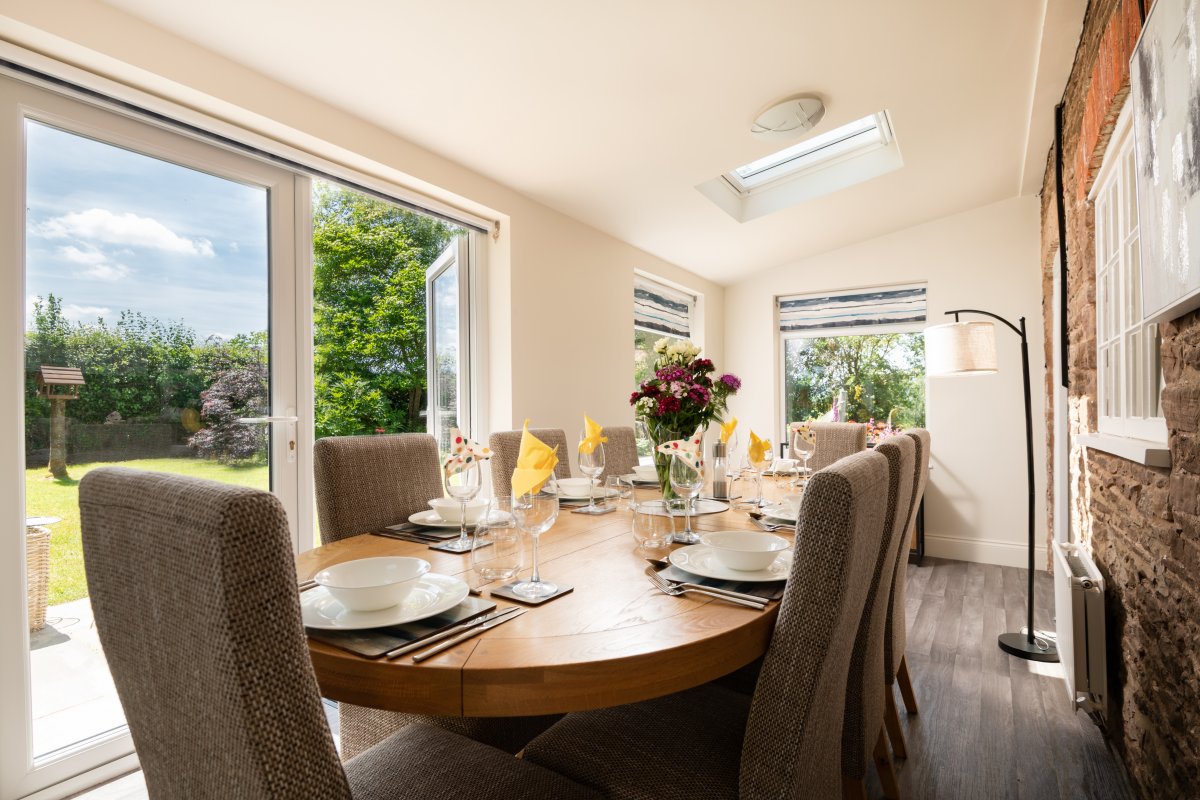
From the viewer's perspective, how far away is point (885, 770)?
5.78 ft

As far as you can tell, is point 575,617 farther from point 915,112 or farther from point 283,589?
point 915,112

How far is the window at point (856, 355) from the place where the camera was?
491cm

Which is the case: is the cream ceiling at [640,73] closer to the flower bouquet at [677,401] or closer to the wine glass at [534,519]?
the flower bouquet at [677,401]

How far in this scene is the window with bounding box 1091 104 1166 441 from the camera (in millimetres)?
1758

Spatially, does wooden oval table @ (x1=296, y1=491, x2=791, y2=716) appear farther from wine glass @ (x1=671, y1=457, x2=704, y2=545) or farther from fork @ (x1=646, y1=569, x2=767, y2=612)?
wine glass @ (x1=671, y1=457, x2=704, y2=545)

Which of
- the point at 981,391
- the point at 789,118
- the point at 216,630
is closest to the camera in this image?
the point at 216,630

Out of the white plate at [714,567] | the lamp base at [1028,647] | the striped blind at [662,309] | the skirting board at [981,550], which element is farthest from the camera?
the striped blind at [662,309]

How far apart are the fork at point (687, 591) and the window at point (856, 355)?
13.8ft

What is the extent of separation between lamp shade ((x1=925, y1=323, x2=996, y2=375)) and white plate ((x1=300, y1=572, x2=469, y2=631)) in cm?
319

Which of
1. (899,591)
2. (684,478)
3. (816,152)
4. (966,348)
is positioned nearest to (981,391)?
(966,348)

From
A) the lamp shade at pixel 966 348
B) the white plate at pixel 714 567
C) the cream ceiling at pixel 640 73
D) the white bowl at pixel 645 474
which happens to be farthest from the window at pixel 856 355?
the white plate at pixel 714 567

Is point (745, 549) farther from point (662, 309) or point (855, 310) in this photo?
point (855, 310)

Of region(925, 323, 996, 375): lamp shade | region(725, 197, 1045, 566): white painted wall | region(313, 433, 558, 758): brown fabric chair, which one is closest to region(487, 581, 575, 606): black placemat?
region(313, 433, 558, 758): brown fabric chair

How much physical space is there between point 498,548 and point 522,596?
0.10 m
